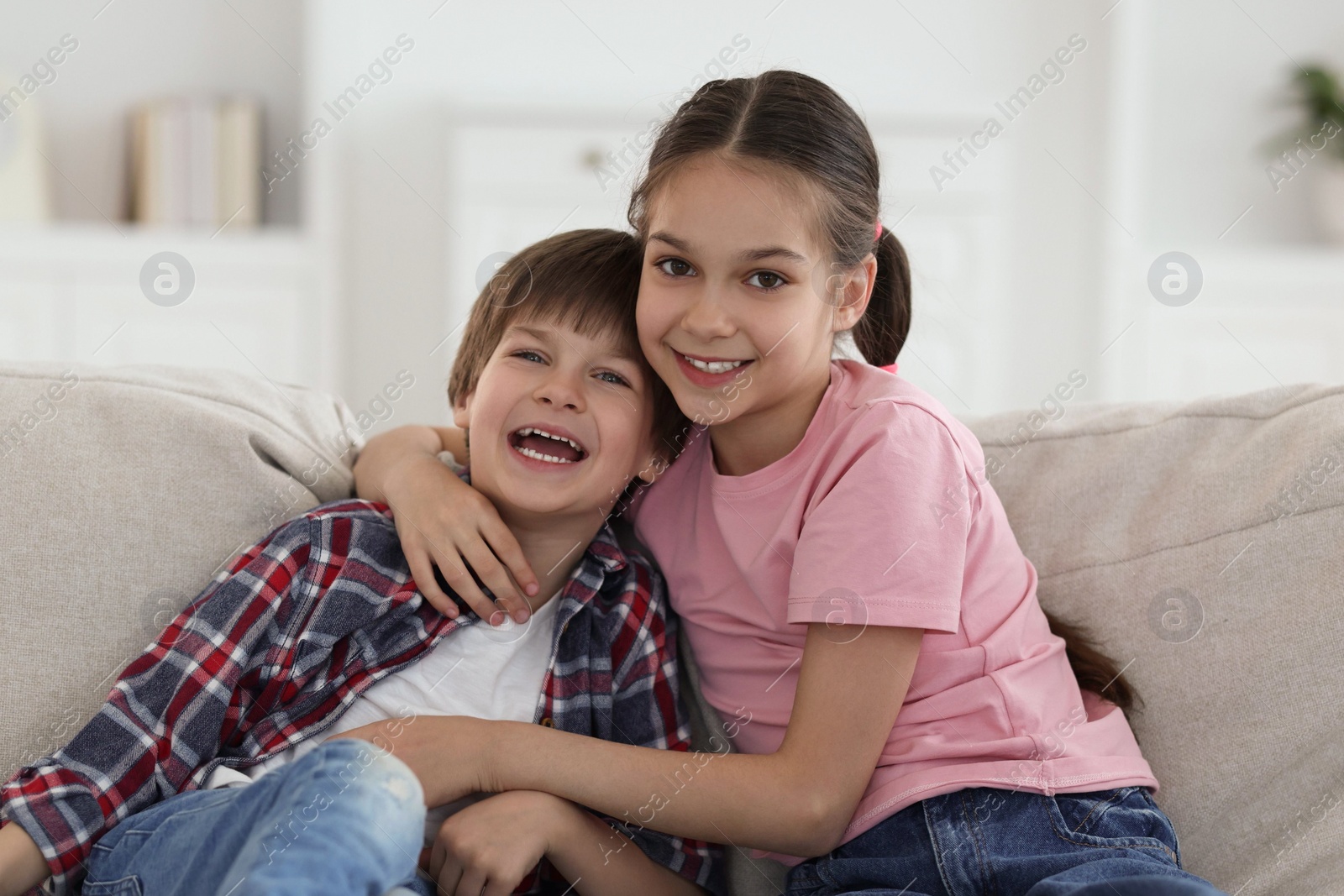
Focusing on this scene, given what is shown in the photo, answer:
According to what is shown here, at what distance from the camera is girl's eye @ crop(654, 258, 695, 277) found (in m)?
1.15

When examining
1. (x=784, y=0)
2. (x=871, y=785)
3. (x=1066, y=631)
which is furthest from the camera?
(x=784, y=0)

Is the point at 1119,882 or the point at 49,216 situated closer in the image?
the point at 1119,882

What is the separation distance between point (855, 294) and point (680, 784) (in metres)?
0.55

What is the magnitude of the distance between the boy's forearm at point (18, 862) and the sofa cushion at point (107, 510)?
118 mm

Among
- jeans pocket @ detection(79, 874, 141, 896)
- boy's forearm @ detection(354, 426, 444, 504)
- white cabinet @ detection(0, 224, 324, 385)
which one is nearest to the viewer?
jeans pocket @ detection(79, 874, 141, 896)

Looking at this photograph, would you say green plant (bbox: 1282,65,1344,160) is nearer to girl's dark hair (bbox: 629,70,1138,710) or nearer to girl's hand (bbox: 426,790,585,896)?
girl's dark hair (bbox: 629,70,1138,710)

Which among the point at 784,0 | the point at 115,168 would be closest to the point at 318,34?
the point at 115,168

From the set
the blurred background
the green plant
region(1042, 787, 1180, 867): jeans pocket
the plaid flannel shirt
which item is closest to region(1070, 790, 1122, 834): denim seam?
region(1042, 787, 1180, 867): jeans pocket

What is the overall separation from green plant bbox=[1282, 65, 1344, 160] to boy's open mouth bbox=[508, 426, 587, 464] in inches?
132

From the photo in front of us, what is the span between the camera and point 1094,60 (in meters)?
3.72

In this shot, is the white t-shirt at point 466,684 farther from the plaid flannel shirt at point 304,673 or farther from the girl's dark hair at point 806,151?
the girl's dark hair at point 806,151

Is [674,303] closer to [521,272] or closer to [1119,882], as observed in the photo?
[521,272]

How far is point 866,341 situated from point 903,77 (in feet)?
9.05

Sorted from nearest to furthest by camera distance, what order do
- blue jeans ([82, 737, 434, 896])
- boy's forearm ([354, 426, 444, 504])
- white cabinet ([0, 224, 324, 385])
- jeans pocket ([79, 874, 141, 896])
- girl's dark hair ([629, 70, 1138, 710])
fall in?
blue jeans ([82, 737, 434, 896]) → jeans pocket ([79, 874, 141, 896]) → girl's dark hair ([629, 70, 1138, 710]) → boy's forearm ([354, 426, 444, 504]) → white cabinet ([0, 224, 324, 385])
